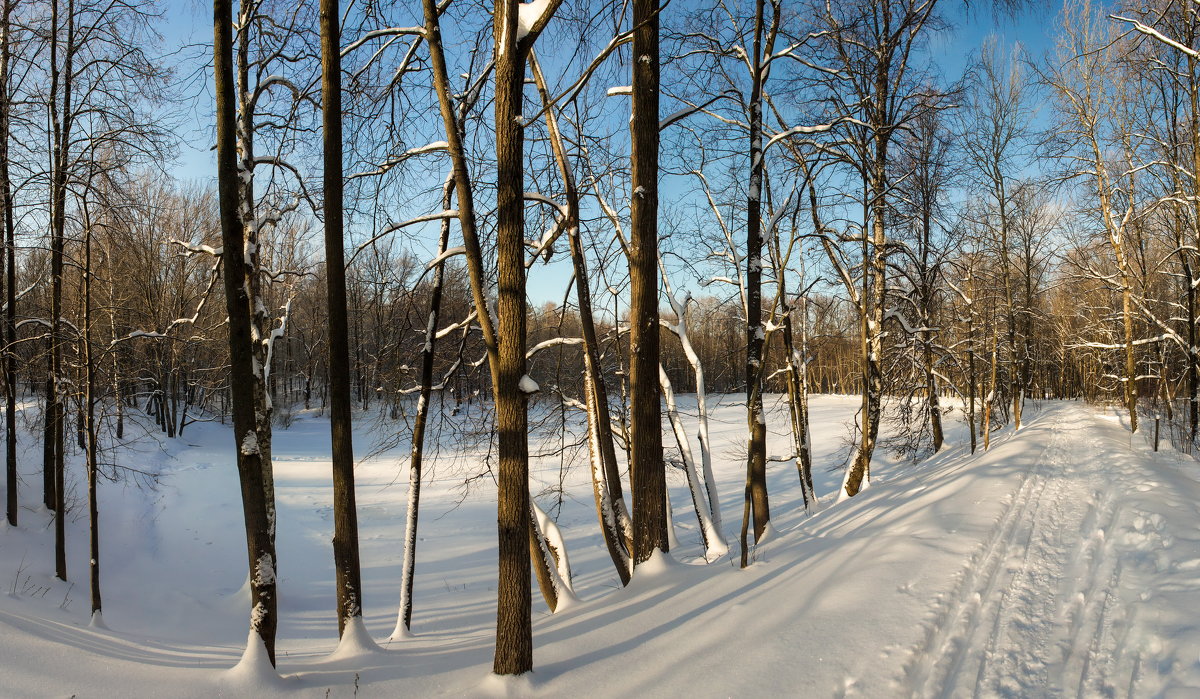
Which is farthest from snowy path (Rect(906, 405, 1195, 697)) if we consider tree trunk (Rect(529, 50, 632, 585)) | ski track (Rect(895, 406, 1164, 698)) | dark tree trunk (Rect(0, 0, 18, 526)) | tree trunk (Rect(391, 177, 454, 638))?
dark tree trunk (Rect(0, 0, 18, 526))

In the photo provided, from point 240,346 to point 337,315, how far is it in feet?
3.44

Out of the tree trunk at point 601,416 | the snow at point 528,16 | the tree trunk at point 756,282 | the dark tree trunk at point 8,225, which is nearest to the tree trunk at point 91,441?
the dark tree trunk at point 8,225

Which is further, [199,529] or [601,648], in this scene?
[199,529]

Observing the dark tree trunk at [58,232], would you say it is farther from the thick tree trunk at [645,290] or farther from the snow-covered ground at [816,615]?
the thick tree trunk at [645,290]

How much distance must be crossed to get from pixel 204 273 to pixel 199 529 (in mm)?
13882

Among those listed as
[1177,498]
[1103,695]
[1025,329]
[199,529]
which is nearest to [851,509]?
[1177,498]

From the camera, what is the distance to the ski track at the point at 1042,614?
11.6 ft

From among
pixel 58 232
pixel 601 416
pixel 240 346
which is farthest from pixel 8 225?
pixel 601 416

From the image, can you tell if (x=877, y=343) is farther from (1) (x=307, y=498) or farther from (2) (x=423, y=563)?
(1) (x=307, y=498)

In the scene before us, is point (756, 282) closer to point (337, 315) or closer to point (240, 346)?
point (337, 315)

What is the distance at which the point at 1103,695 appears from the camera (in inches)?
133

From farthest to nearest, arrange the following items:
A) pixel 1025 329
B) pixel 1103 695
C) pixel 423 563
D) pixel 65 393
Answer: pixel 1025 329 < pixel 423 563 < pixel 65 393 < pixel 1103 695

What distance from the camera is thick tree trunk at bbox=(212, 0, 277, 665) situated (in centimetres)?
450

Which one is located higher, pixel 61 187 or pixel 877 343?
pixel 61 187
